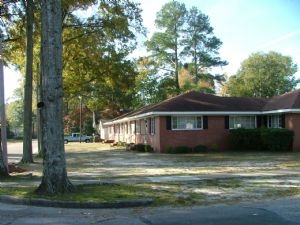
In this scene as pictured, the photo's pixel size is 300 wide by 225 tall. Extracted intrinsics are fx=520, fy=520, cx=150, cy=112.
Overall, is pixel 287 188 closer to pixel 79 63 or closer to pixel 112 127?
pixel 79 63

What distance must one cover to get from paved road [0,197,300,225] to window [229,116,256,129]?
87.9 ft

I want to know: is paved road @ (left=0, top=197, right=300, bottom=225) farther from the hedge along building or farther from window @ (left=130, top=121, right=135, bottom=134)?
window @ (left=130, top=121, right=135, bottom=134)

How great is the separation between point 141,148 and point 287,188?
85.9 feet

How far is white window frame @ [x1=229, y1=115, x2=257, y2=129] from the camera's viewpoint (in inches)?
1537

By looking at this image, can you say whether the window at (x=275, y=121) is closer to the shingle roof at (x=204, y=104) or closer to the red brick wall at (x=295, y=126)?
the shingle roof at (x=204, y=104)

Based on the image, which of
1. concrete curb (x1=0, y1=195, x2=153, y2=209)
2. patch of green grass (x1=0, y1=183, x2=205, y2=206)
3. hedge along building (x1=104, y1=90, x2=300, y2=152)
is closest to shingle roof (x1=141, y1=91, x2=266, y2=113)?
hedge along building (x1=104, y1=90, x2=300, y2=152)

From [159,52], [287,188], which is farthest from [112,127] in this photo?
[287,188]

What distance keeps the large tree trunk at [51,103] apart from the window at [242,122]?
26.9m

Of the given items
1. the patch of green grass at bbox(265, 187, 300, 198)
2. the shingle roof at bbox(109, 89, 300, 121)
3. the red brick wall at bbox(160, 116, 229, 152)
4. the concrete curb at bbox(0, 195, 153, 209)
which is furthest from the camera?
the shingle roof at bbox(109, 89, 300, 121)

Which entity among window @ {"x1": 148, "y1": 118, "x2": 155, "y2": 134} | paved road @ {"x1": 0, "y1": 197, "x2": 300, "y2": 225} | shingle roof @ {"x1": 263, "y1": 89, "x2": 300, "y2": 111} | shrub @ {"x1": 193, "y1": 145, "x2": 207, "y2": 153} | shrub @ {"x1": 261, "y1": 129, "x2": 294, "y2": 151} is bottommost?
paved road @ {"x1": 0, "y1": 197, "x2": 300, "y2": 225}

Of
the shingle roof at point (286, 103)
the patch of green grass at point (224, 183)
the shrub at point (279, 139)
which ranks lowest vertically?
the patch of green grass at point (224, 183)

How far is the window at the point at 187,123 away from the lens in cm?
3708

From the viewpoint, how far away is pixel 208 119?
1490 inches

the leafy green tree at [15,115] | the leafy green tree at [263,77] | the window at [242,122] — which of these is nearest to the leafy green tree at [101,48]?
the window at [242,122]
